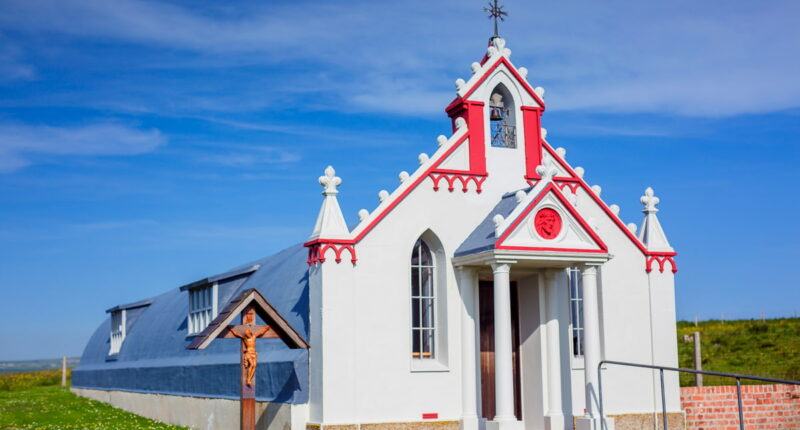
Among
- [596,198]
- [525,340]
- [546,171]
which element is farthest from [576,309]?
[546,171]

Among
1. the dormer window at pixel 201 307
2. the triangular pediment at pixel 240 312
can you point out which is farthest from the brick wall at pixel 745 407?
the dormer window at pixel 201 307

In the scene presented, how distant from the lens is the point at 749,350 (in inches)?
1451

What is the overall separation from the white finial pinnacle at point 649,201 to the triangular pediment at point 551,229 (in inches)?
129

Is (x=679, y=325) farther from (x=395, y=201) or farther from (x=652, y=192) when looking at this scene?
(x=395, y=201)

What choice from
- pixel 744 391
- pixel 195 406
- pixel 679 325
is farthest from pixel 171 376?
pixel 679 325

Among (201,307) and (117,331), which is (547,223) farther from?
(117,331)

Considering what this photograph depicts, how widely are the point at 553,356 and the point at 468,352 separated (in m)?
1.97

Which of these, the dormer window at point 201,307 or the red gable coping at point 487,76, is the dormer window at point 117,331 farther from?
the red gable coping at point 487,76

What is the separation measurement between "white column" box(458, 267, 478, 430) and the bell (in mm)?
3707

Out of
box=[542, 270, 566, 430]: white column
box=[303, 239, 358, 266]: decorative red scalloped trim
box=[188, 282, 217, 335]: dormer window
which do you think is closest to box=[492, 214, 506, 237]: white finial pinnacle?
box=[542, 270, 566, 430]: white column

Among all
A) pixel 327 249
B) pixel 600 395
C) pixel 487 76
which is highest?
pixel 487 76

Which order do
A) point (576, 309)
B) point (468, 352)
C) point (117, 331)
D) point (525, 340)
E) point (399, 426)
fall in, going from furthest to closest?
1. point (117, 331)
2. point (576, 309)
3. point (525, 340)
4. point (468, 352)
5. point (399, 426)

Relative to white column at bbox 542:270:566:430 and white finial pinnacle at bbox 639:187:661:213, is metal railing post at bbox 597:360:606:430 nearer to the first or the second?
white column at bbox 542:270:566:430

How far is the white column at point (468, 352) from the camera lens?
17969 millimetres
